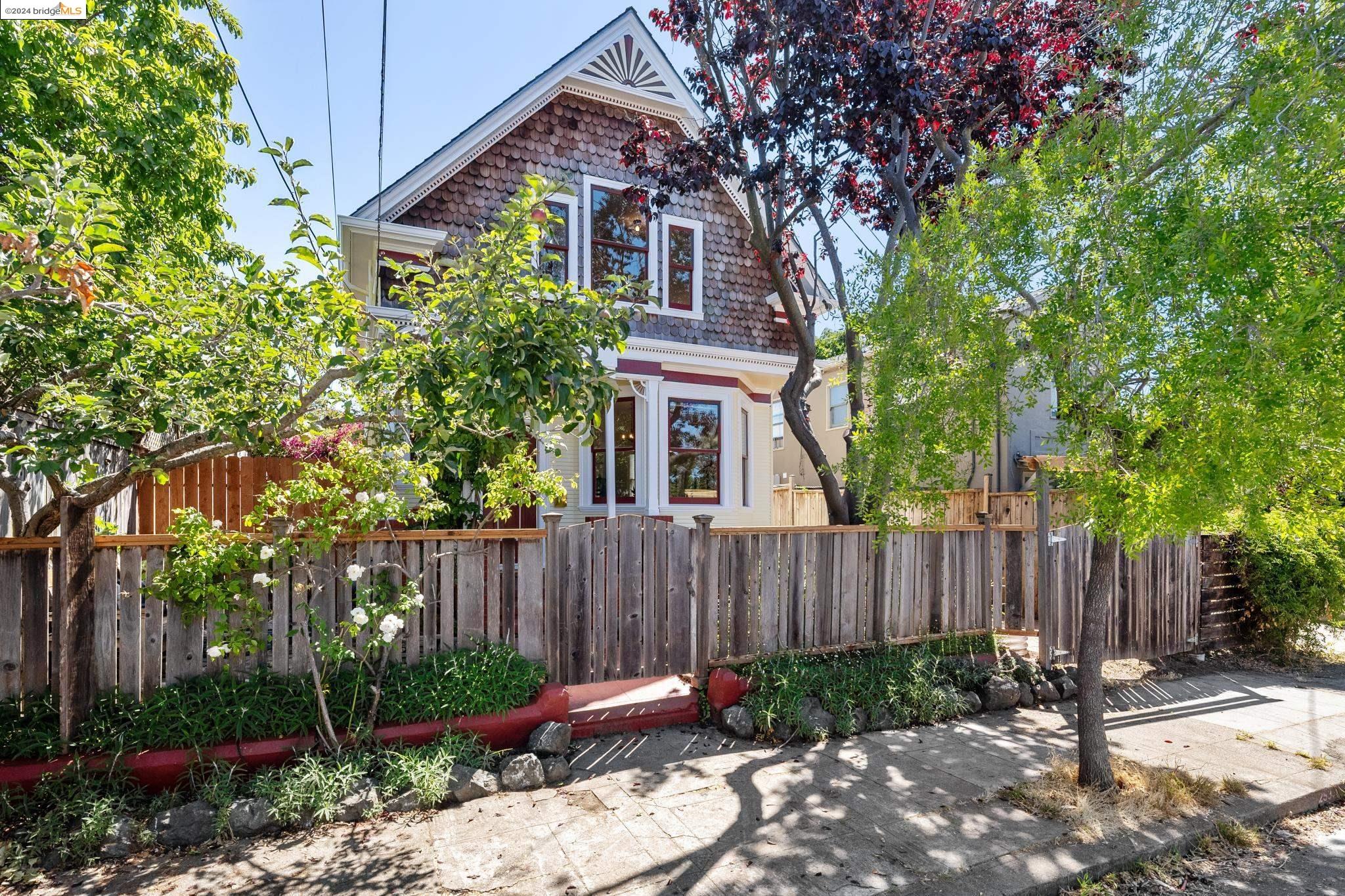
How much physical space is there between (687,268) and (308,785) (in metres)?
8.34

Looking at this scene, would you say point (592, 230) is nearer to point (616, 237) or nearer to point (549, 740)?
point (616, 237)

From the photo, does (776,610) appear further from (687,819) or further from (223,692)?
(223,692)

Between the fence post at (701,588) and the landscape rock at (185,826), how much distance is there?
347cm

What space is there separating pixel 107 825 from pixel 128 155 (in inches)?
222

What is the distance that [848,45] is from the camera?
7473 mm

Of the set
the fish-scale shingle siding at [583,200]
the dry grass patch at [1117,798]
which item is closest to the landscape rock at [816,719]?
the dry grass patch at [1117,798]

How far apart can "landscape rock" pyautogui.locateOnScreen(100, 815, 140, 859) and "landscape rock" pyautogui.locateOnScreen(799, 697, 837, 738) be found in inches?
167

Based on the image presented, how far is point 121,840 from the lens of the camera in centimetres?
369

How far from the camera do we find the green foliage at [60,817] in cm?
352

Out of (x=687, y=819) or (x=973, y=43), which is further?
(x=973, y=43)

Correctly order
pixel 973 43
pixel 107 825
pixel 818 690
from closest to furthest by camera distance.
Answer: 1. pixel 107 825
2. pixel 818 690
3. pixel 973 43

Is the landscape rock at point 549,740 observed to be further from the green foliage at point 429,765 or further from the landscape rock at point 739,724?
the landscape rock at point 739,724

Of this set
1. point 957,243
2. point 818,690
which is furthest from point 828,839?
point 957,243

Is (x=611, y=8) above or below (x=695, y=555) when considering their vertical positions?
above
